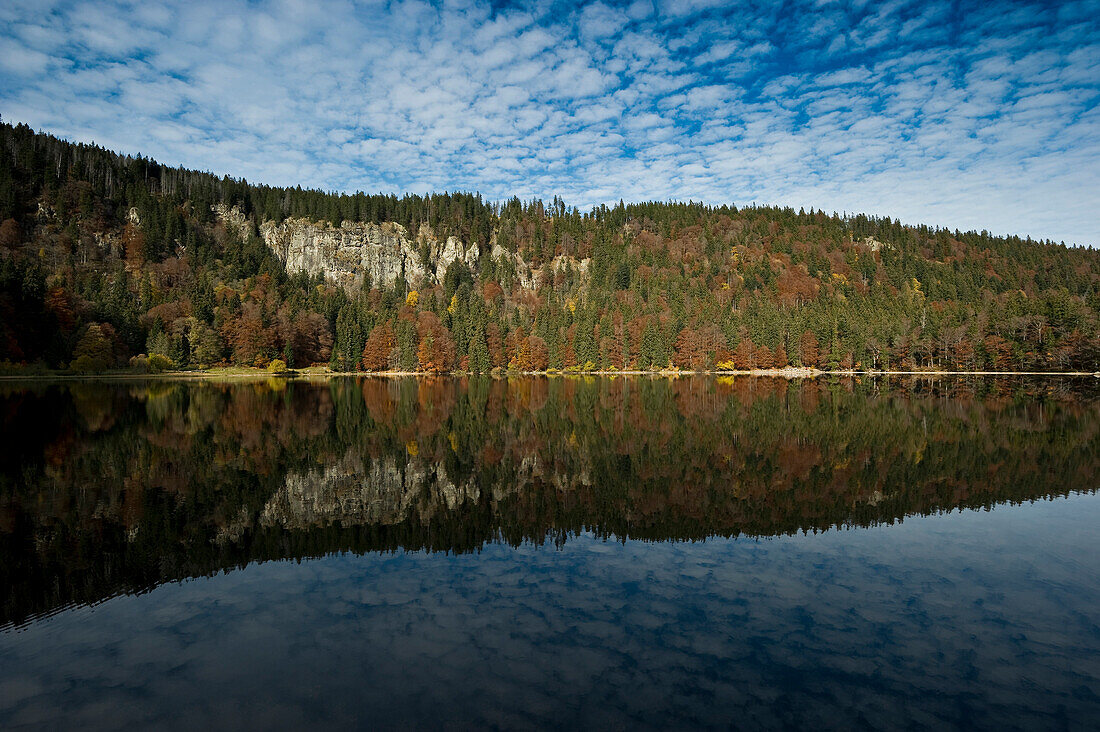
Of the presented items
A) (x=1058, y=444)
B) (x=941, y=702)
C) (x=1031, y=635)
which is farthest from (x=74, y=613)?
(x=1058, y=444)

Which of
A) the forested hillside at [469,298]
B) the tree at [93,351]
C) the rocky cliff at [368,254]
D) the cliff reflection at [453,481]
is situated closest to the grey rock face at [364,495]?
the cliff reflection at [453,481]

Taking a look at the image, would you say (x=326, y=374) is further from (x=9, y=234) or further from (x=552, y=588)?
(x=552, y=588)

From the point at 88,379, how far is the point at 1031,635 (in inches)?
4238

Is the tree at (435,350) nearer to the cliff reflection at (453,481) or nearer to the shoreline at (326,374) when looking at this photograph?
the shoreline at (326,374)

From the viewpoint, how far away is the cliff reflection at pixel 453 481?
12469 millimetres

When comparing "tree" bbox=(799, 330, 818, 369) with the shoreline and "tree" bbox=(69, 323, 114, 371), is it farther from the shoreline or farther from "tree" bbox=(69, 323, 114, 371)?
"tree" bbox=(69, 323, 114, 371)

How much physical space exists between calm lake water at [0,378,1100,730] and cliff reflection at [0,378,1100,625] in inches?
4.9

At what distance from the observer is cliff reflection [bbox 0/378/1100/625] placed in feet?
40.9

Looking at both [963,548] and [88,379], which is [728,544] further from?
[88,379]

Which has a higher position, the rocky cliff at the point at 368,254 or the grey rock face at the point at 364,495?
the rocky cliff at the point at 368,254

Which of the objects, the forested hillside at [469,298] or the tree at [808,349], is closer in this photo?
the forested hillside at [469,298]

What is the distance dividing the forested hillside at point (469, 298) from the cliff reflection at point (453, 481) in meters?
79.9

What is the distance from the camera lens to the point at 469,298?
167m

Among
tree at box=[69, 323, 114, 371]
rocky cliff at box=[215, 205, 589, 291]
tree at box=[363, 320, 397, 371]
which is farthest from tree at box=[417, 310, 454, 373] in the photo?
rocky cliff at box=[215, 205, 589, 291]
